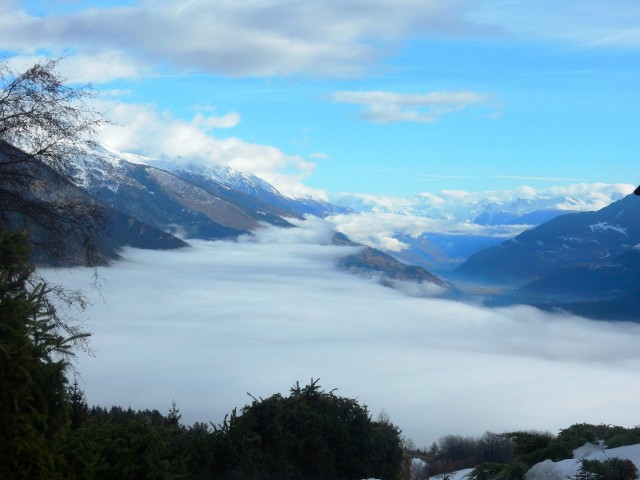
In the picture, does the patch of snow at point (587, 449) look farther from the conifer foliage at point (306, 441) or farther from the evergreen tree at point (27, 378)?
the evergreen tree at point (27, 378)

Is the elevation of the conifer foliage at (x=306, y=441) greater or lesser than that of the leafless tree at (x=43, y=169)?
lesser

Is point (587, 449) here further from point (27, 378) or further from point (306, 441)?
point (27, 378)

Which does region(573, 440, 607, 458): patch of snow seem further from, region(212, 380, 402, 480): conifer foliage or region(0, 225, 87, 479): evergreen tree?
region(0, 225, 87, 479): evergreen tree

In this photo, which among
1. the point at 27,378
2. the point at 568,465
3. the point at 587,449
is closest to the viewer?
the point at 27,378

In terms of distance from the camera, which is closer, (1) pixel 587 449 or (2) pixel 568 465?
(2) pixel 568 465

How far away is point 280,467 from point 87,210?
18.9ft

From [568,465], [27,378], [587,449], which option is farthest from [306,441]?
[27,378]

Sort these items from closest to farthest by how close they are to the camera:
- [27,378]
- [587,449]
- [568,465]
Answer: [27,378] < [568,465] < [587,449]

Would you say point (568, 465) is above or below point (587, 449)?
below

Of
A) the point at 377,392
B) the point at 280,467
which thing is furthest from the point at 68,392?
the point at 377,392

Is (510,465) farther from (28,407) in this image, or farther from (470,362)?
(470,362)

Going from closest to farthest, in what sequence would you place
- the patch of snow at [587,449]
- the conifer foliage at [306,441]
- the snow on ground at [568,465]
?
1. the snow on ground at [568,465]
2. the conifer foliage at [306,441]
3. the patch of snow at [587,449]

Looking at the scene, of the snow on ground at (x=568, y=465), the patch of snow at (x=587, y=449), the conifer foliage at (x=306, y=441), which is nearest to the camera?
the snow on ground at (x=568, y=465)

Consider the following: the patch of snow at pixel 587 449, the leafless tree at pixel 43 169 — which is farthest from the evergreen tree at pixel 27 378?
the patch of snow at pixel 587 449
